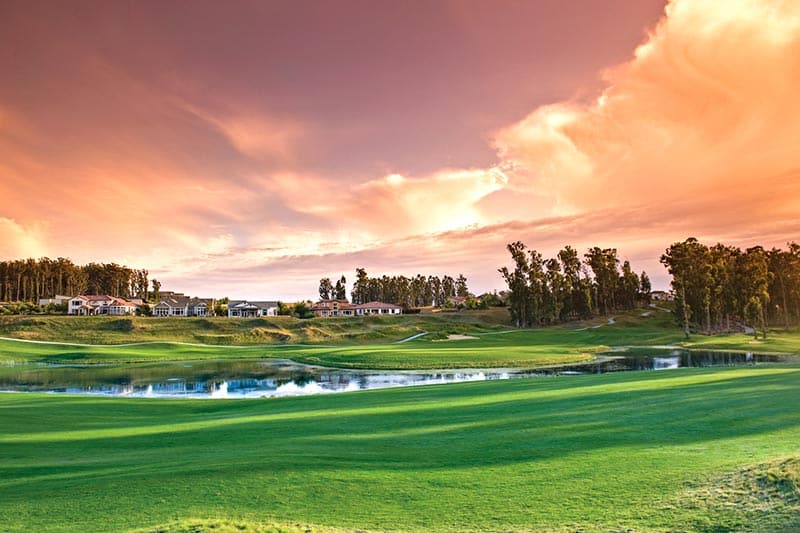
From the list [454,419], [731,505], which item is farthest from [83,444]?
[731,505]

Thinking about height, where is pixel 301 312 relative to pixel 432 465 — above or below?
above

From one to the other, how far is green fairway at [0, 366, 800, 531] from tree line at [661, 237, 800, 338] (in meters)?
66.0

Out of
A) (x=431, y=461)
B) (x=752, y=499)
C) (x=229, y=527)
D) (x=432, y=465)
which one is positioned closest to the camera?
(x=229, y=527)

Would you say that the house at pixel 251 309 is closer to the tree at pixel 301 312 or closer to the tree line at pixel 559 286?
the tree at pixel 301 312

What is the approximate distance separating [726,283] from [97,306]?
5605 inches

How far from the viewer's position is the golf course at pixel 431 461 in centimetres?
766

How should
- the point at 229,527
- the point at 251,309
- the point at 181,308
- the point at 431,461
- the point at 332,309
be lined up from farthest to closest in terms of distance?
the point at 251,309 → the point at 332,309 → the point at 181,308 → the point at 431,461 → the point at 229,527

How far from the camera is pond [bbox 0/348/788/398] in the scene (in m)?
37.0

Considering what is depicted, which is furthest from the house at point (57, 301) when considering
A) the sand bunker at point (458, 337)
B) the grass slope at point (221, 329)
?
the sand bunker at point (458, 337)

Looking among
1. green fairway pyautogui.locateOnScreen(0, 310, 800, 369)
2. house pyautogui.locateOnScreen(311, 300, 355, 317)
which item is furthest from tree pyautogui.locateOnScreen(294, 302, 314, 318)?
house pyautogui.locateOnScreen(311, 300, 355, 317)

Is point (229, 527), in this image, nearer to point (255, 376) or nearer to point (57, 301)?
point (255, 376)

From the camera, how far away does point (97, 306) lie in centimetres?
13538

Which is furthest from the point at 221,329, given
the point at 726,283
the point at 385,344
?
the point at 726,283

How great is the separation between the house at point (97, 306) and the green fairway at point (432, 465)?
127204mm
